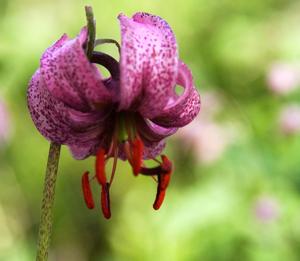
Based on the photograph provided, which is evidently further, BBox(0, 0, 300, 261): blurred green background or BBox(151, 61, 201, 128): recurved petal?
BBox(0, 0, 300, 261): blurred green background

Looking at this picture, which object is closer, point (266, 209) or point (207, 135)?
point (266, 209)

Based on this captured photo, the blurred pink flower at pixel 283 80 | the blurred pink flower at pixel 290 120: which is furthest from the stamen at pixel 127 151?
the blurred pink flower at pixel 283 80

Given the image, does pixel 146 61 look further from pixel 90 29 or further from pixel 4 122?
pixel 4 122

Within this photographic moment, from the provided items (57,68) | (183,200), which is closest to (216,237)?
(183,200)

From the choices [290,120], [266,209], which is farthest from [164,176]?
[290,120]

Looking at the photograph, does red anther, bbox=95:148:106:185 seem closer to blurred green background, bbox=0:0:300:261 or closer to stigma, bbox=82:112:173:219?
stigma, bbox=82:112:173:219

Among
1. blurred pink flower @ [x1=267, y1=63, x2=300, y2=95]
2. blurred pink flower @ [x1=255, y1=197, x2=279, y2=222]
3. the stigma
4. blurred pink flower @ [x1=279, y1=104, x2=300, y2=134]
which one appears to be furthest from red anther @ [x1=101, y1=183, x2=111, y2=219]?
blurred pink flower @ [x1=267, y1=63, x2=300, y2=95]
